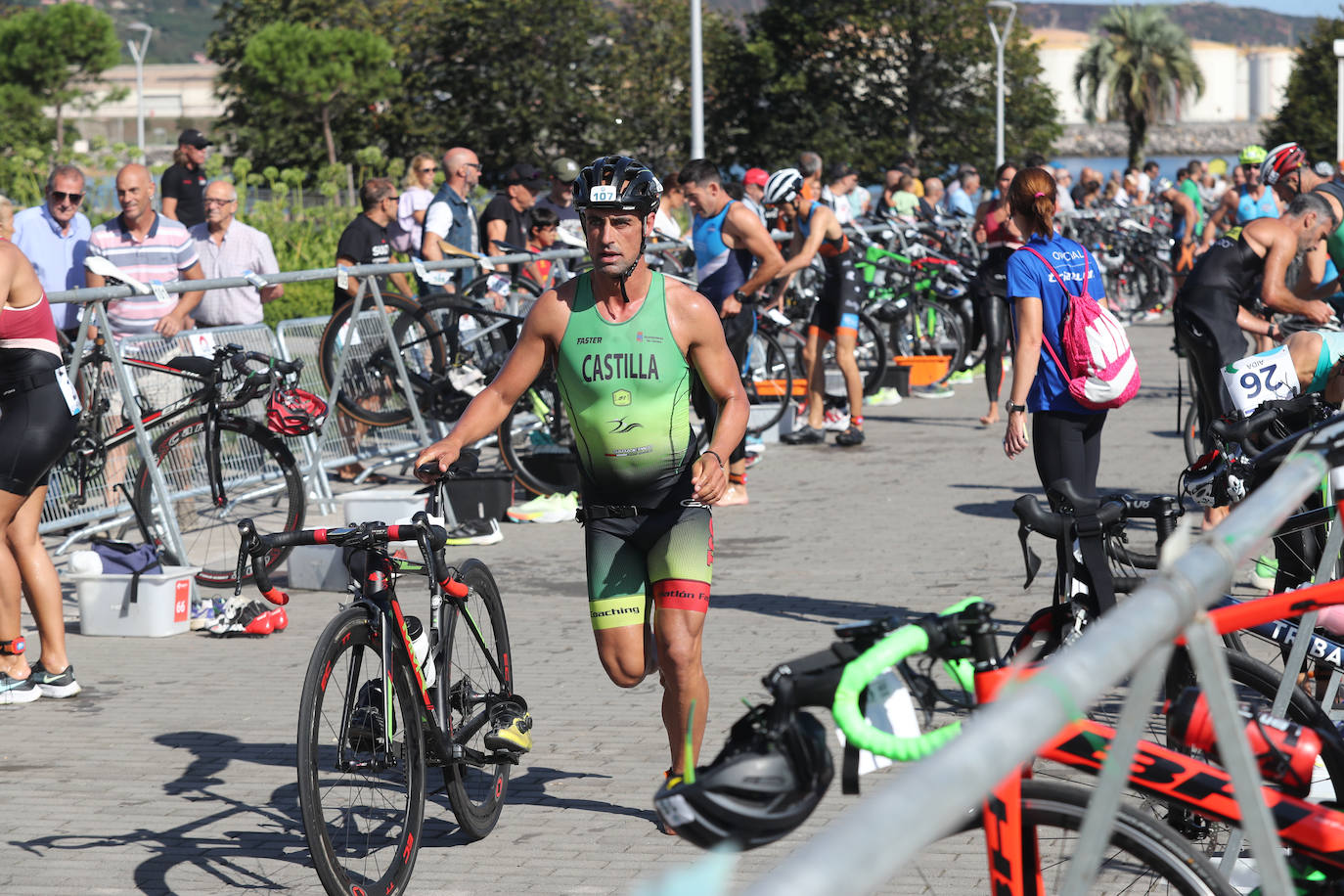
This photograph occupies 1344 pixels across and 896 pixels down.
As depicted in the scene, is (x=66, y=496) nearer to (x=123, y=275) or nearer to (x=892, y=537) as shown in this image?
(x=123, y=275)

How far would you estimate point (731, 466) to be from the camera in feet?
37.7

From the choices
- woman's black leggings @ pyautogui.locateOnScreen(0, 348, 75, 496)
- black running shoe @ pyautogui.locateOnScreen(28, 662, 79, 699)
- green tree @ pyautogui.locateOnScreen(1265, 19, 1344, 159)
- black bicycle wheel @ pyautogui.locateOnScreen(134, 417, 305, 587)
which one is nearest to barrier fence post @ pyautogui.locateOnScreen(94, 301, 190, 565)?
black bicycle wheel @ pyautogui.locateOnScreen(134, 417, 305, 587)

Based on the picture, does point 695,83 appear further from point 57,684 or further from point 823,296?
point 57,684

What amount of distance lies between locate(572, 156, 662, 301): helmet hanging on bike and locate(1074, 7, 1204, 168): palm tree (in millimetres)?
88329

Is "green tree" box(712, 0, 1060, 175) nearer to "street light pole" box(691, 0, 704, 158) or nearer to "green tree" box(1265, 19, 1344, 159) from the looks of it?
"green tree" box(1265, 19, 1344, 159)

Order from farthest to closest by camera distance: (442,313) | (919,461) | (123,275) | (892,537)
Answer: (919,461) → (442,313) → (892,537) → (123,275)

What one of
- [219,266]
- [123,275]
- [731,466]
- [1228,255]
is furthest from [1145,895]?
[219,266]

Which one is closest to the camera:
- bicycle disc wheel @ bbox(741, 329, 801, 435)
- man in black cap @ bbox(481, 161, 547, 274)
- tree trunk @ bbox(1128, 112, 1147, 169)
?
bicycle disc wheel @ bbox(741, 329, 801, 435)

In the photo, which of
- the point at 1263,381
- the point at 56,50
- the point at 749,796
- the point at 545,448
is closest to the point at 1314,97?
the point at 56,50

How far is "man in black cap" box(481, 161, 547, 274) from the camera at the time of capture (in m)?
14.3

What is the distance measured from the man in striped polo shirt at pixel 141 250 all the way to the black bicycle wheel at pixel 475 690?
4982 millimetres

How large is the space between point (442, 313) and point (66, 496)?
3.44 metres

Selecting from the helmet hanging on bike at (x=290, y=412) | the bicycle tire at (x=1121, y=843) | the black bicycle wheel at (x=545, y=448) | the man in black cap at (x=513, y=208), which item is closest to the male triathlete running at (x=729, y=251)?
the black bicycle wheel at (x=545, y=448)

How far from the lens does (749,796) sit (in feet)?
7.48
